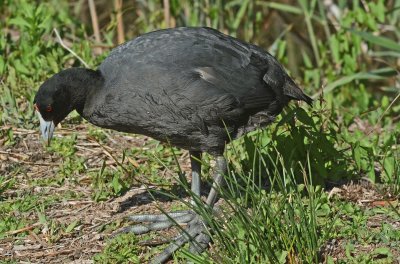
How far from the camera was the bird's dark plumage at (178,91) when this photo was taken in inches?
193

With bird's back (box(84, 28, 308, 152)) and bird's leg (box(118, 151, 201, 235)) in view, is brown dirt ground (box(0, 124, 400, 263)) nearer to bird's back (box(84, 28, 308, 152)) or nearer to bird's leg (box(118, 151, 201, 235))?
bird's leg (box(118, 151, 201, 235))

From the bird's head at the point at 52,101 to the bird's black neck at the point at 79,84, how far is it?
0.08 feet

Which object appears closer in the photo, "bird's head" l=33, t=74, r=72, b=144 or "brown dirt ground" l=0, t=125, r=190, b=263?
"brown dirt ground" l=0, t=125, r=190, b=263

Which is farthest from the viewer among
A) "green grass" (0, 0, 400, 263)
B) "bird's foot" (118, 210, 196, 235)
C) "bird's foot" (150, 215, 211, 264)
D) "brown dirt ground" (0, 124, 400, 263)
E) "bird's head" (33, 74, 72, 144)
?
"bird's foot" (118, 210, 196, 235)

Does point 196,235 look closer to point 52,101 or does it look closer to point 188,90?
point 188,90

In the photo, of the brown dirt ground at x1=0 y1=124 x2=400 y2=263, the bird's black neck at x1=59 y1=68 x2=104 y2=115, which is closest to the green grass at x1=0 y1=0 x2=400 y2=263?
the brown dirt ground at x1=0 y1=124 x2=400 y2=263

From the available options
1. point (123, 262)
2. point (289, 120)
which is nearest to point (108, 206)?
point (123, 262)

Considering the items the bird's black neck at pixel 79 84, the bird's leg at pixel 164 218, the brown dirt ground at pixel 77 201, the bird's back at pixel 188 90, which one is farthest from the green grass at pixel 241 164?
the bird's black neck at pixel 79 84

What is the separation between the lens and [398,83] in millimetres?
8023

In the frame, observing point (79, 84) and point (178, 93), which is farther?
point (79, 84)

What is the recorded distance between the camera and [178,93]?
488 cm

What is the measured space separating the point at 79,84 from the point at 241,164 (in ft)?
4.37

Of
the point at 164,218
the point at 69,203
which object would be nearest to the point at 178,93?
the point at 164,218

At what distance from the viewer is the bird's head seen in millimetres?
4961
